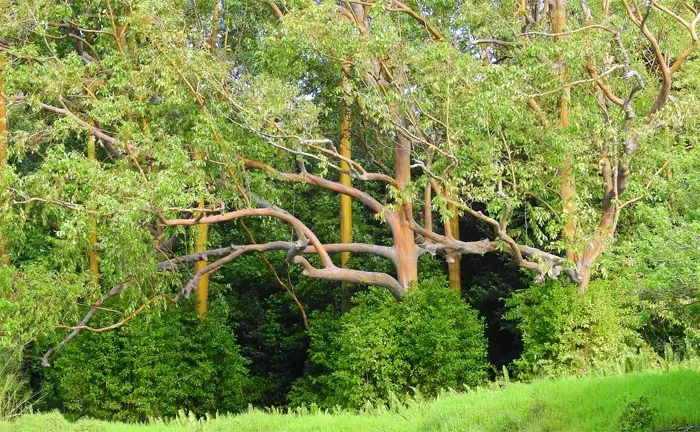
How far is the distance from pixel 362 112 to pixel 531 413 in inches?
275

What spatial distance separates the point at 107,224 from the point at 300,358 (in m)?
9.48

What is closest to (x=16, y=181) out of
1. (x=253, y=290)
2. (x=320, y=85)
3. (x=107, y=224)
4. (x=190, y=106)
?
(x=107, y=224)

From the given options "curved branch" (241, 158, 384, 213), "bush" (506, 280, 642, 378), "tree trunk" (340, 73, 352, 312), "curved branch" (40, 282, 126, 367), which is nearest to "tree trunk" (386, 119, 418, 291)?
"curved branch" (241, 158, 384, 213)

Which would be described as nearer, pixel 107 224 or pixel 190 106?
pixel 107 224

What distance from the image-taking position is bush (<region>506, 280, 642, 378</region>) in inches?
594

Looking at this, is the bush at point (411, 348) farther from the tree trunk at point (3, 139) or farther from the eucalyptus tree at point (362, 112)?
the tree trunk at point (3, 139)

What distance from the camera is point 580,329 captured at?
15.3m

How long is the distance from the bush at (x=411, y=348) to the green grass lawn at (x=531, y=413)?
3.22 m

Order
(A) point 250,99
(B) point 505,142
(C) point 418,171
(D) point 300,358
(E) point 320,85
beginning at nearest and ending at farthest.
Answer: (B) point 505,142
(A) point 250,99
(E) point 320,85
(C) point 418,171
(D) point 300,358

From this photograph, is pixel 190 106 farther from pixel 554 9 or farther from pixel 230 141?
pixel 554 9

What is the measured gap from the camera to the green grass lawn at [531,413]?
33.7 ft

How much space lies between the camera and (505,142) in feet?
47.1

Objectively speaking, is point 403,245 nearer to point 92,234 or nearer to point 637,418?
point 92,234

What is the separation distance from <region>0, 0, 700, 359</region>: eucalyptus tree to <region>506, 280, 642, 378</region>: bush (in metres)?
0.46
